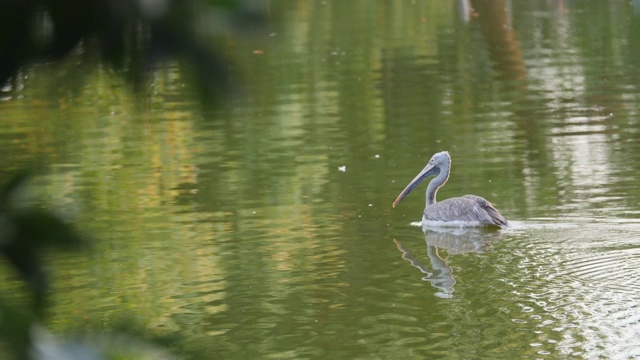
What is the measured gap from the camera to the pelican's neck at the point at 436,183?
→ 37.1 ft

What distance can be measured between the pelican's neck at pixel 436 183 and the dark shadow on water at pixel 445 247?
91 cm

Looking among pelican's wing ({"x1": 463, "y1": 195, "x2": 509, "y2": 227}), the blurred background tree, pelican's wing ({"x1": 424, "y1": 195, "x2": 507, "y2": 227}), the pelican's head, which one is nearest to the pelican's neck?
the pelican's head

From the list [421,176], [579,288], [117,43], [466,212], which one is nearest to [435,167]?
[421,176]

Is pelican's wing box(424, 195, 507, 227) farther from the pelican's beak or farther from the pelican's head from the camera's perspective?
the pelican's head

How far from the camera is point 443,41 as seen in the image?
25750mm

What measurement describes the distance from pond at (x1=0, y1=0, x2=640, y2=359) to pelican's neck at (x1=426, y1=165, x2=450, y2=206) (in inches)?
9.3

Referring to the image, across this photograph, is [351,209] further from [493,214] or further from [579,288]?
[579,288]

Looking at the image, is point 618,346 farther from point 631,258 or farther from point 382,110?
point 382,110

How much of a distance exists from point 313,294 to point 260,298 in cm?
33

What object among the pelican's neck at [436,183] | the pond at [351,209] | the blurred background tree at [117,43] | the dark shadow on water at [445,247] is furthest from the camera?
the pelican's neck at [436,183]

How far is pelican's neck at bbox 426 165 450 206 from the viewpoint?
37.1ft

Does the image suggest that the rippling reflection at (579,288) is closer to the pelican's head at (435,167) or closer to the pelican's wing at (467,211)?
the pelican's wing at (467,211)

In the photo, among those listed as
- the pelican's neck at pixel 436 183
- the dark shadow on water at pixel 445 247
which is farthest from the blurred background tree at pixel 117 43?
the pelican's neck at pixel 436 183

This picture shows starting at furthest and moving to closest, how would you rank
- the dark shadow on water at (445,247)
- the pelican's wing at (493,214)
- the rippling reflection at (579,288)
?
the pelican's wing at (493,214) < the dark shadow on water at (445,247) < the rippling reflection at (579,288)
